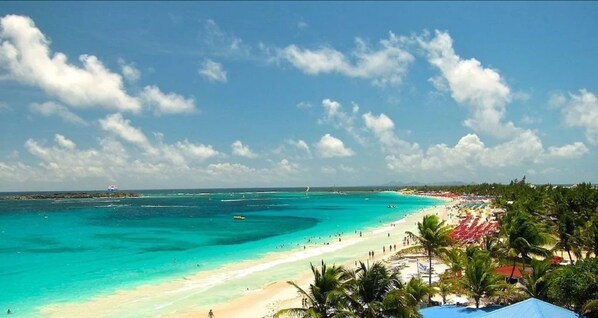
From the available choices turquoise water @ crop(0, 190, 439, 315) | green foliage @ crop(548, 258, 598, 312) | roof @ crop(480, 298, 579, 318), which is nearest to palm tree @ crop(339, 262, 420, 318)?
roof @ crop(480, 298, 579, 318)

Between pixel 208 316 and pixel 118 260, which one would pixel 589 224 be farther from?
pixel 118 260

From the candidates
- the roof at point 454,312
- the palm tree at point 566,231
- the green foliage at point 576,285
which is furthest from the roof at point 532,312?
the palm tree at point 566,231

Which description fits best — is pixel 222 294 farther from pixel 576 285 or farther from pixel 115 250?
pixel 115 250

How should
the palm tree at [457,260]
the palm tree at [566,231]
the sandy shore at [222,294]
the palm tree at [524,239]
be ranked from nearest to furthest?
the palm tree at [457,260] < the palm tree at [524,239] < the sandy shore at [222,294] < the palm tree at [566,231]

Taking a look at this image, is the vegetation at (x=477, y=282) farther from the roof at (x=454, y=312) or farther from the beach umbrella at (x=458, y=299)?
the beach umbrella at (x=458, y=299)

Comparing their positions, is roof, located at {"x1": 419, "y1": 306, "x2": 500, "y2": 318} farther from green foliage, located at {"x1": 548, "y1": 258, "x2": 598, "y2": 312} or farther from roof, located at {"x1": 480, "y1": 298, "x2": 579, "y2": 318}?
green foliage, located at {"x1": 548, "y1": 258, "x2": 598, "y2": 312}

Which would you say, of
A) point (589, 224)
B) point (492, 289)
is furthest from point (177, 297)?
point (589, 224)
